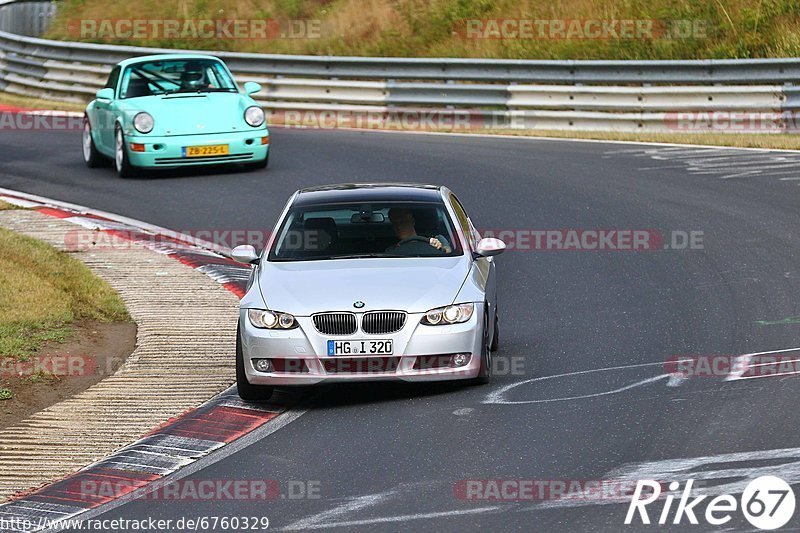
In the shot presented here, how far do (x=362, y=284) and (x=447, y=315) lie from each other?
1.92 ft

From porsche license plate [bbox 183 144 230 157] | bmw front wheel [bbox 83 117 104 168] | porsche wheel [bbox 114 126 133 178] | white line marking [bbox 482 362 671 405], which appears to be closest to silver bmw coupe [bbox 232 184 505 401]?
white line marking [bbox 482 362 671 405]

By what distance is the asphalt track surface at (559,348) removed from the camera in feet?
23.7

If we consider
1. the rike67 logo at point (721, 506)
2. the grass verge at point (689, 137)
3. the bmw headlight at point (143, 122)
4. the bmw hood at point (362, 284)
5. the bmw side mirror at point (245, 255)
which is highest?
the bmw headlight at point (143, 122)

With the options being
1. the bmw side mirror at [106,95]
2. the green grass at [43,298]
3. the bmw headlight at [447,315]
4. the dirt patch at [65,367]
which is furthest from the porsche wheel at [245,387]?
the bmw side mirror at [106,95]

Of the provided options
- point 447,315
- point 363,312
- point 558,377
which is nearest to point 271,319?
point 363,312

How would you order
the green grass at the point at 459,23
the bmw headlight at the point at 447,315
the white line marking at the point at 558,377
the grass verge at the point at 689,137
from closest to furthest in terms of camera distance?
the white line marking at the point at 558,377, the bmw headlight at the point at 447,315, the grass verge at the point at 689,137, the green grass at the point at 459,23

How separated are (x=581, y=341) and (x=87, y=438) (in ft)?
12.2

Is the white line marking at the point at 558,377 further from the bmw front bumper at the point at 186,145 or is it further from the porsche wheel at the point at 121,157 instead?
the porsche wheel at the point at 121,157

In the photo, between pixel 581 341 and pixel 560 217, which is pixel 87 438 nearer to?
pixel 581 341

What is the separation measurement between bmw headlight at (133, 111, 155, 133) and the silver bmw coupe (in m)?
8.95

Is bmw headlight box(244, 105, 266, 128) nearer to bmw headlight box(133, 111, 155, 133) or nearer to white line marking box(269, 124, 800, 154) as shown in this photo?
bmw headlight box(133, 111, 155, 133)

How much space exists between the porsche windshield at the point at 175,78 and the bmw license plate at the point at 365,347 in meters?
11.1

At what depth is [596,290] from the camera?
12406 millimetres

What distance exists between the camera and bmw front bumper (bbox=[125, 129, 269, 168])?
18.7 metres
